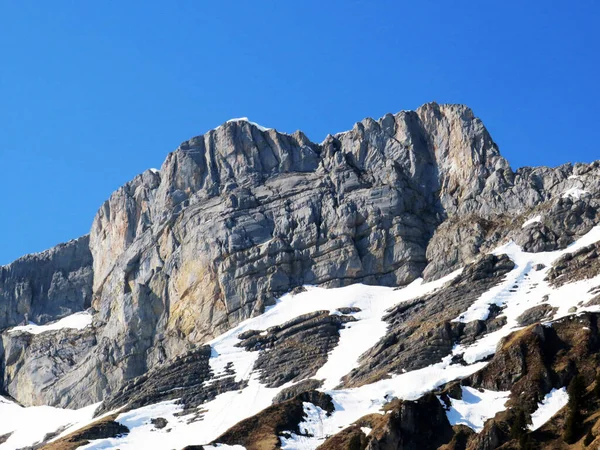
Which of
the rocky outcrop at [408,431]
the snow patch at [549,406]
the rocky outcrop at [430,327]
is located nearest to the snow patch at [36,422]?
the rocky outcrop at [430,327]

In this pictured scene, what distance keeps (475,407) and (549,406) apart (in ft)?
28.4

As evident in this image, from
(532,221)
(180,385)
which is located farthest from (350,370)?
(532,221)

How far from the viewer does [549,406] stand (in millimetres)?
119688

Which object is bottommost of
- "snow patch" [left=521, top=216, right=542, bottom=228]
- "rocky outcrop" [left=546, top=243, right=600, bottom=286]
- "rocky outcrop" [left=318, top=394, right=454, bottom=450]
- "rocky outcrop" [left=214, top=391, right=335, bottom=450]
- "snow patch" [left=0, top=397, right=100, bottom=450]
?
"rocky outcrop" [left=318, top=394, right=454, bottom=450]

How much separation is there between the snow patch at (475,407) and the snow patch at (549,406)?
180 inches

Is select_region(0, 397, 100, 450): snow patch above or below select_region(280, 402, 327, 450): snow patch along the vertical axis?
above

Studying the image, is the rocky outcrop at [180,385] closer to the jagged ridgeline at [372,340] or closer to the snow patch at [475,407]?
the jagged ridgeline at [372,340]

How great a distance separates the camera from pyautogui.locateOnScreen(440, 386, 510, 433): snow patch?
121 meters

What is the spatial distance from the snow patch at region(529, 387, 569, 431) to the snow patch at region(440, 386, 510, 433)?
4.58 m

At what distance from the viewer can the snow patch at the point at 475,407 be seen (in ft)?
397

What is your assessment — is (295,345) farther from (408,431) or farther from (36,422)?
(408,431)

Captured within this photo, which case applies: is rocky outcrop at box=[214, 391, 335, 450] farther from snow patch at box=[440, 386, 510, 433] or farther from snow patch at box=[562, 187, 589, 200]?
snow patch at box=[562, 187, 589, 200]

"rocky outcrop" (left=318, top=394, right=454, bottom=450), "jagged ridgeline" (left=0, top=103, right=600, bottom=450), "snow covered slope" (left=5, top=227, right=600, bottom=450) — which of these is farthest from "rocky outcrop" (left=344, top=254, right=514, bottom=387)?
"rocky outcrop" (left=318, top=394, right=454, bottom=450)

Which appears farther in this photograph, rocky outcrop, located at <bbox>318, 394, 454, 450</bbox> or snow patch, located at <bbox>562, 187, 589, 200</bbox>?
snow patch, located at <bbox>562, 187, 589, 200</bbox>
